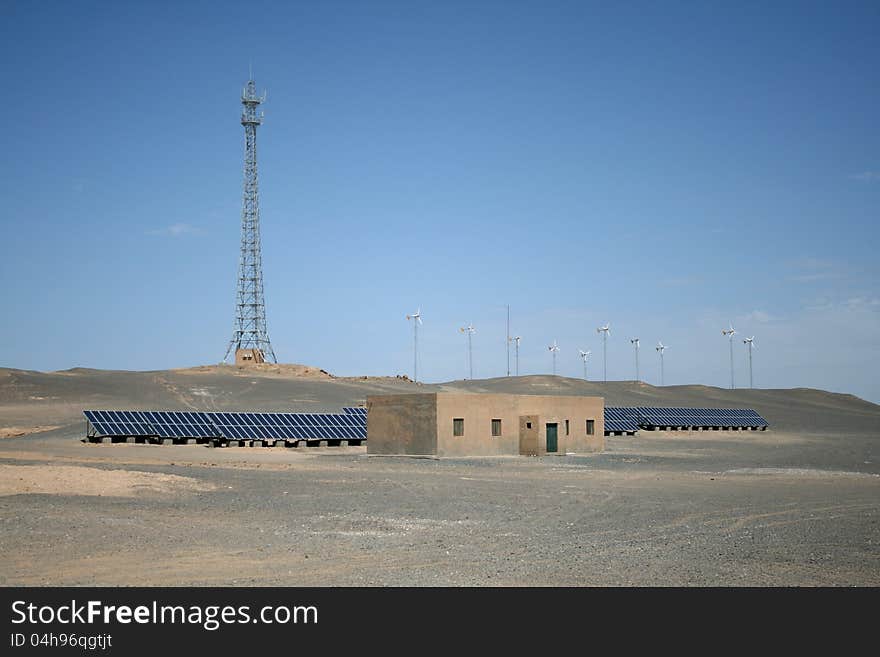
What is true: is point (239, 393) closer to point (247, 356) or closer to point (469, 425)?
point (247, 356)

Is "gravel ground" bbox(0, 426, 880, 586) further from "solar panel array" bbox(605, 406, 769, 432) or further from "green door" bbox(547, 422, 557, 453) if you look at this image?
"solar panel array" bbox(605, 406, 769, 432)

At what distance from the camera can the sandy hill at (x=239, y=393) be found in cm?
8425

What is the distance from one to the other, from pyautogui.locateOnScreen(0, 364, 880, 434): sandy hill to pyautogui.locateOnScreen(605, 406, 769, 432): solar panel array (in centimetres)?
877

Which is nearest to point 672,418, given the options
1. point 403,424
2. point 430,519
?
point 403,424

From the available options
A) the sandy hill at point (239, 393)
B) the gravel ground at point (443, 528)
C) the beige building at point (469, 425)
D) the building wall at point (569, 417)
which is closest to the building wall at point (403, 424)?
the beige building at point (469, 425)

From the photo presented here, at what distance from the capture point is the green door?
158 ft

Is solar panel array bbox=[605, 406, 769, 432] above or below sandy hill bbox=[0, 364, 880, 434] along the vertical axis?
below

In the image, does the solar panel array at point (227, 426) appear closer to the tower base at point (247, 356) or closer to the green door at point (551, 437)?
the green door at point (551, 437)

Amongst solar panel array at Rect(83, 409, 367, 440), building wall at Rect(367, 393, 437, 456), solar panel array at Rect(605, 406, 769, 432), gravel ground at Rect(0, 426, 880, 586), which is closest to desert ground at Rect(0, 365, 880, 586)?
gravel ground at Rect(0, 426, 880, 586)

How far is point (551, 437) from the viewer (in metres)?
48.3

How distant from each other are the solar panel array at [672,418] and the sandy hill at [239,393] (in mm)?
8775
